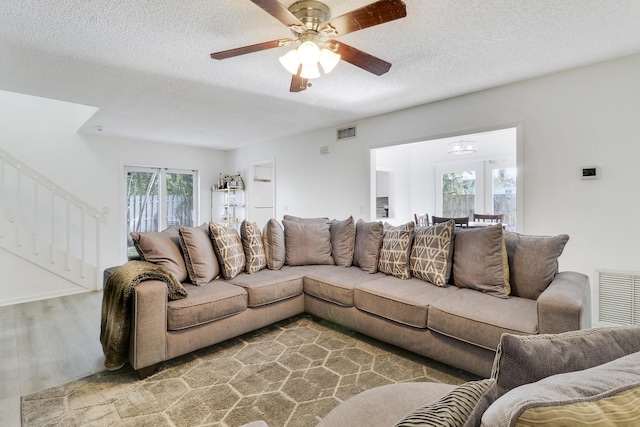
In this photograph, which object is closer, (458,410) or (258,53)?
(458,410)

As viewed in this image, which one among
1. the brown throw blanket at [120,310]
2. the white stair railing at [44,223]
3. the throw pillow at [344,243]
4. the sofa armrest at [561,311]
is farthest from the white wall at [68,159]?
the sofa armrest at [561,311]

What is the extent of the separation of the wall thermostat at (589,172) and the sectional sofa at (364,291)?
104 centimetres

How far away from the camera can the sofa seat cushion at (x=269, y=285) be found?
8.93ft

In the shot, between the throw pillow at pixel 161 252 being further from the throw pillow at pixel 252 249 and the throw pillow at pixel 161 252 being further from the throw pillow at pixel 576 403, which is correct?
the throw pillow at pixel 576 403

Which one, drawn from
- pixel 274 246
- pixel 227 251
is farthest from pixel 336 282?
pixel 227 251

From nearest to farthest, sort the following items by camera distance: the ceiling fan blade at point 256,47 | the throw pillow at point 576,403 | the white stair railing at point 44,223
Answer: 1. the throw pillow at point 576,403
2. the ceiling fan blade at point 256,47
3. the white stair railing at point 44,223

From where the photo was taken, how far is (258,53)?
8.39ft

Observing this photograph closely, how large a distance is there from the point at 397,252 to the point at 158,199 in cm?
513

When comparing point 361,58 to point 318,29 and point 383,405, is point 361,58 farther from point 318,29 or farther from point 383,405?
point 383,405

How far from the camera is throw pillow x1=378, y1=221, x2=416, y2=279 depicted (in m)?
2.87

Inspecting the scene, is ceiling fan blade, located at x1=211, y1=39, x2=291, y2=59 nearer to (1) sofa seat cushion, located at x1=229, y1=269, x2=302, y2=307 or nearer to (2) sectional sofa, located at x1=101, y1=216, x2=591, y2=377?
(2) sectional sofa, located at x1=101, y1=216, x2=591, y2=377

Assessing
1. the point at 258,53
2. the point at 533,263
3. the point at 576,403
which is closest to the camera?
the point at 576,403

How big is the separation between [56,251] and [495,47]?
5.78 metres

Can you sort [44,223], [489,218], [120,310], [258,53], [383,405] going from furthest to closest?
1. [489,218]
2. [44,223]
3. [258,53]
4. [120,310]
5. [383,405]
